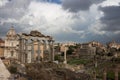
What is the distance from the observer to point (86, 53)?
425ft

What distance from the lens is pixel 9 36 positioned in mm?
98250

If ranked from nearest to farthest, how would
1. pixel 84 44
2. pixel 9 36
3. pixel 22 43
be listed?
pixel 22 43 → pixel 9 36 → pixel 84 44

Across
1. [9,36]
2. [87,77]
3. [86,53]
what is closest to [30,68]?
[87,77]

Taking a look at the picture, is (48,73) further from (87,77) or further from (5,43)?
(5,43)

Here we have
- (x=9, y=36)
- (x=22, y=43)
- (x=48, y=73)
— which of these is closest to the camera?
(x=48, y=73)

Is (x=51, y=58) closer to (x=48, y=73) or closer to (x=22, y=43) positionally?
(x=22, y=43)

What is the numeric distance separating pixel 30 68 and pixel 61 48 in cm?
8731

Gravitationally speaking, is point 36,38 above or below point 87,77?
above

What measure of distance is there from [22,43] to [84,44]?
3346 inches

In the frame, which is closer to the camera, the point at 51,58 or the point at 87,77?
the point at 87,77

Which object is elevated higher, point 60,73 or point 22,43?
point 22,43

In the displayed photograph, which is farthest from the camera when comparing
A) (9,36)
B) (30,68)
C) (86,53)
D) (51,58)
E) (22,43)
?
(86,53)

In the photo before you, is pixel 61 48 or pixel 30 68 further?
pixel 61 48

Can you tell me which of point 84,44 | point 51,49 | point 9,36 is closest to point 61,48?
point 84,44
